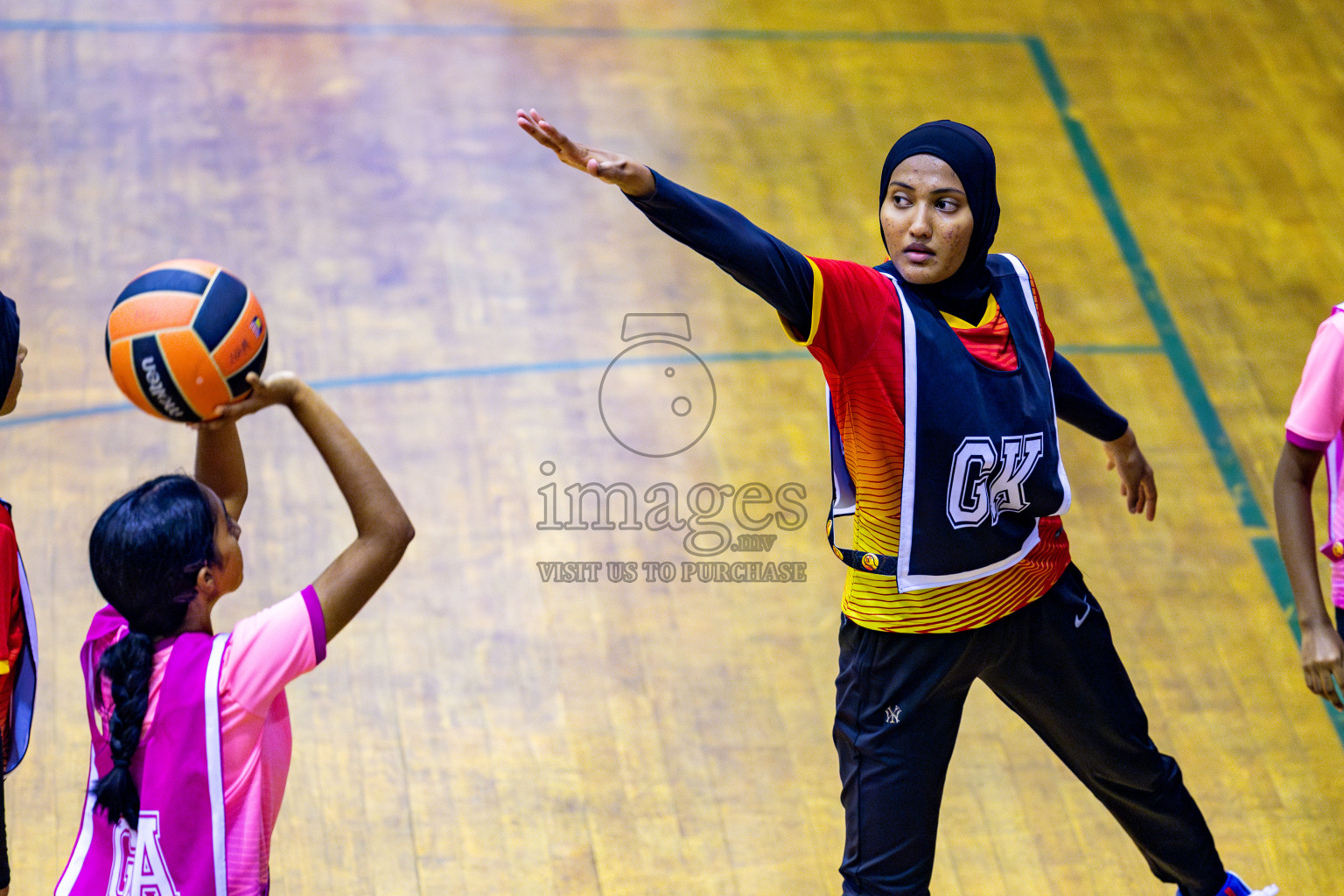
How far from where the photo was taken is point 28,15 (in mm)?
6984

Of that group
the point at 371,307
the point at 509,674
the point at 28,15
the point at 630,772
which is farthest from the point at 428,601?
the point at 28,15

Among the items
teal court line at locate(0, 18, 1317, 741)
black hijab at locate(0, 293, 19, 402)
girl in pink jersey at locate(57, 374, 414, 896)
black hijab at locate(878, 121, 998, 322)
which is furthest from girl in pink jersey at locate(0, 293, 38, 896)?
teal court line at locate(0, 18, 1317, 741)

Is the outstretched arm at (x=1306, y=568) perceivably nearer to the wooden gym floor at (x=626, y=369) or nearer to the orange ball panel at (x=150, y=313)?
the wooden gym floor at (x=626, y=369)

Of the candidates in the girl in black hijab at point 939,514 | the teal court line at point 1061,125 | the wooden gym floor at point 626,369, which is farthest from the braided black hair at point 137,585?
the teal court line at point 1061,125

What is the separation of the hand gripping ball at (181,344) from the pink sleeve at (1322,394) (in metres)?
1.96

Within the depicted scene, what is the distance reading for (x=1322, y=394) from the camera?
9.35ft

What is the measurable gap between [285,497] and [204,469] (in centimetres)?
218

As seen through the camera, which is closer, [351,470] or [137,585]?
[137,585]

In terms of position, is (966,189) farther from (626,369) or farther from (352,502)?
(626,369)

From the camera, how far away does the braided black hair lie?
7.27 feet

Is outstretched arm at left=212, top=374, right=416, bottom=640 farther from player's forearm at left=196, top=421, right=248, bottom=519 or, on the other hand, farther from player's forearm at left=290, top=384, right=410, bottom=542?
player's forearm at left=196, top=421, right=248, bottom=519

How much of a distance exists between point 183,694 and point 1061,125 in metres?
5.42

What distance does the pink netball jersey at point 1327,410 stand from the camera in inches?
111

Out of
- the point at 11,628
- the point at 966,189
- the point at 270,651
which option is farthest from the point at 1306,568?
the point at 11,628
